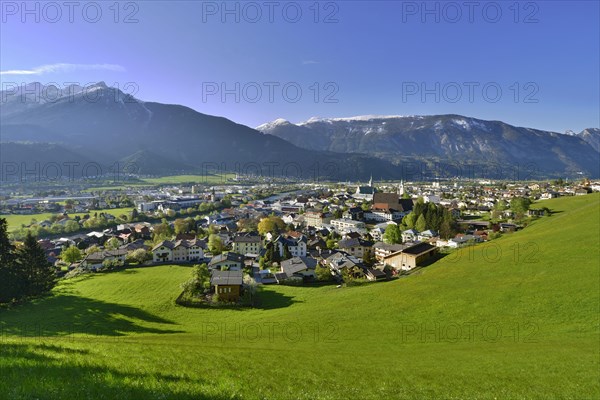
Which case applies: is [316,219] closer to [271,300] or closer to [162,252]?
[162,252]

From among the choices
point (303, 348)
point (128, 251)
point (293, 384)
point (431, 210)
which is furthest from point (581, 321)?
point (128, 251)

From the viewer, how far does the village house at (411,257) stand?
51.2m

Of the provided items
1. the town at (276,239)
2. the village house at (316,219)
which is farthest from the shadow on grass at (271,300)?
the village house at (316,219)

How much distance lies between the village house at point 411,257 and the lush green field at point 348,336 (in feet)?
14.6

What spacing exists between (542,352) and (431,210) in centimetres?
7116

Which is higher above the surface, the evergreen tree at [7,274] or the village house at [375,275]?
the evergreen tree at [7,274]

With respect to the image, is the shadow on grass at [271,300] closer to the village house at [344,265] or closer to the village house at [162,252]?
the village house at [344,265]

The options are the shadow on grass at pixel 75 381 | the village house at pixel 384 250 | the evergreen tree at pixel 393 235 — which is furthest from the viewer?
the evergreen tree at pixel 393 235

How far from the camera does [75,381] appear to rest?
819 centimetres

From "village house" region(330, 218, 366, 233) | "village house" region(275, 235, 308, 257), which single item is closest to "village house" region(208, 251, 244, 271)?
"village house" region(275, 235, 308, 257)

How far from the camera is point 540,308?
2714 cm

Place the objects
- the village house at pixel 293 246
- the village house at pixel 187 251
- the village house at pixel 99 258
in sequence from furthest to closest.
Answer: the village house at pixel 293 246 < the village house at pixel 187 251 < the village house at pixel 99 258

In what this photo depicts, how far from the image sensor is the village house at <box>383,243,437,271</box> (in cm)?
5125

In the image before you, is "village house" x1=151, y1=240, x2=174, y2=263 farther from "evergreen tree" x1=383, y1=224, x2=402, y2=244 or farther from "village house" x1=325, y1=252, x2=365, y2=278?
"evergreen tree" x1=383, y1=224, x2=402, y2=244
